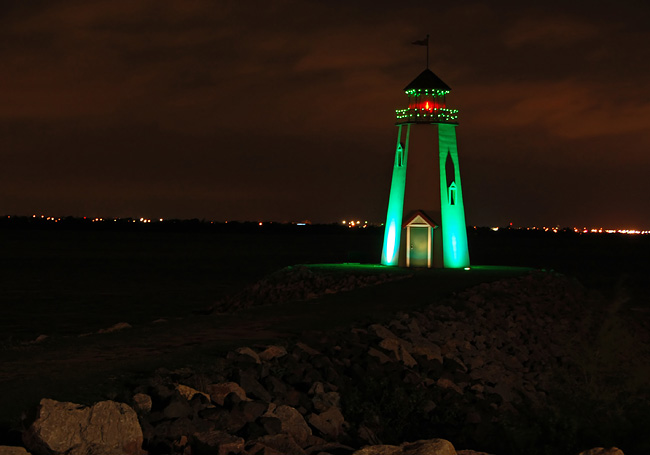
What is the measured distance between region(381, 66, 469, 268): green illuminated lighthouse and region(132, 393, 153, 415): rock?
26650 millimetres

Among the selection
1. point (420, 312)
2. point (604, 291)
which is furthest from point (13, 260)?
point (420, 312)

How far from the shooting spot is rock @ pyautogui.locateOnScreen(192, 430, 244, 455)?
9.05 metres

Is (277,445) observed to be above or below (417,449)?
below

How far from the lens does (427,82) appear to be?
36.3 m

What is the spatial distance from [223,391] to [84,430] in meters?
2.56

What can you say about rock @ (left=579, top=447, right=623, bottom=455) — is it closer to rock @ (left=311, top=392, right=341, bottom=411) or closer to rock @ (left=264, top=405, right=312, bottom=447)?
rock @ (left=264, top=405, right=312, bottom=447)

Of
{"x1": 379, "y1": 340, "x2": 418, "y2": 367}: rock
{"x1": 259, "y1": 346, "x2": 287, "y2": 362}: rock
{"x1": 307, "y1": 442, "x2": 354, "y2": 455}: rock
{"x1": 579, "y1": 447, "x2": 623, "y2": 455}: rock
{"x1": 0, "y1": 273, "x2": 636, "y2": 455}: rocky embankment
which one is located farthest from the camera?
{"x1": 379, "y1": 340, "x2": 418, "y2": 367}: rock

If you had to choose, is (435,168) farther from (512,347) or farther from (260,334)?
(260,334)

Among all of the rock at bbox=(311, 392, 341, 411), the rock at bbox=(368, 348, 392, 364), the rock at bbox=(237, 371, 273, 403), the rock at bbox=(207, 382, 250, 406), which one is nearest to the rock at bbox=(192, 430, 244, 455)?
the rock at bbox=(207, 382, 250, 406)

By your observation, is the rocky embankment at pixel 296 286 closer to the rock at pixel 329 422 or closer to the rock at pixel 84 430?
the rock at pixel 329 422

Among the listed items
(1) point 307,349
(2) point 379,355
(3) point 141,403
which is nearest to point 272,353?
(1) point 307,349

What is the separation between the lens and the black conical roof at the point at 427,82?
3628cm

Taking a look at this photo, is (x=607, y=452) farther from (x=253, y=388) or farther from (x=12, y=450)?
(x=12, y=450)

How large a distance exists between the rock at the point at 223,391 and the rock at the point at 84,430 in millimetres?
1848
